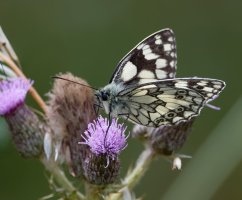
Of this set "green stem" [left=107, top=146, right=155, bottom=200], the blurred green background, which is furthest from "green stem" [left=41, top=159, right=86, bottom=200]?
the blurred green background

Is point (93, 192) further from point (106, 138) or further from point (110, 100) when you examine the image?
point (110, 100)

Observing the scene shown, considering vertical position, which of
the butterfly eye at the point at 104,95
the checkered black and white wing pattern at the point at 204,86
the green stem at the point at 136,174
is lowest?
the green stem at the point at 136,174

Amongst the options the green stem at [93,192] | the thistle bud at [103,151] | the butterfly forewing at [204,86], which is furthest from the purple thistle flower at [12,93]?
Answer: the butterfly forewing at [204,86]

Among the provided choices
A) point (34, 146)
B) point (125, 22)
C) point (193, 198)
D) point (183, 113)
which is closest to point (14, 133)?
point (34, 146)

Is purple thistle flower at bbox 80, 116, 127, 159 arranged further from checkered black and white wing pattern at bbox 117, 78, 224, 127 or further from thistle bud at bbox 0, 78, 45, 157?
thistle bud at bbox 0, 78, 45, 157

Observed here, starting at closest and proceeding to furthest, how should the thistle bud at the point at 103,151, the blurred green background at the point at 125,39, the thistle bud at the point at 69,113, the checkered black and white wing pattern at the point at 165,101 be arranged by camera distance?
the thistle bud at the point at 103,151
the checkered black and white wing pattern at the point at 165,101
the thistle bud at the point at 69,113
the blurred green background at the point at 125,39

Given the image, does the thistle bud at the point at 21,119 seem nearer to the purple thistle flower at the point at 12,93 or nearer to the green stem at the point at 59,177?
the purple thistle flower at the point at 12,93

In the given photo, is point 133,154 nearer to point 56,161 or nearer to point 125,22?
point 125,22

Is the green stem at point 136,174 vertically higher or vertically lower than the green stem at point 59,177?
lower
